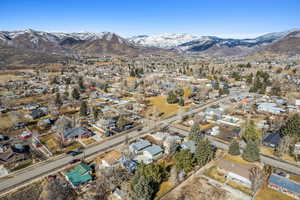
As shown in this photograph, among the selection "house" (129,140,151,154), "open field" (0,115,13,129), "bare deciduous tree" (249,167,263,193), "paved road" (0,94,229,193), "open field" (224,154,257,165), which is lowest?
"open field" (0,115,13,129)

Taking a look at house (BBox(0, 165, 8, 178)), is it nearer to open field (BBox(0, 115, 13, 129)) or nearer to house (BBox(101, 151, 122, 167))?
house (BBox(101, 151, 122, 167))

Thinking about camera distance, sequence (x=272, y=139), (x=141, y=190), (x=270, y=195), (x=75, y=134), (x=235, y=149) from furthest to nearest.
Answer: (x=75, y=134) < (x=272, y=139) < (x=235, y=149) < (x=270, y=195) < (x=141, y=190)

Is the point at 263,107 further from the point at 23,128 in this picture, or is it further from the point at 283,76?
the point at 23,128

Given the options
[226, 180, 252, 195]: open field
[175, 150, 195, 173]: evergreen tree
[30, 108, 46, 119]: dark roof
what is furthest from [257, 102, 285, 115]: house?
[30, 108, 46, 119]: dark roof

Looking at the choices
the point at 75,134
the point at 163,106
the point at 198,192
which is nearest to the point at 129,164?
the point at 198,192

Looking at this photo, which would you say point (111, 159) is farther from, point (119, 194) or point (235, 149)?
point (235, 149)
